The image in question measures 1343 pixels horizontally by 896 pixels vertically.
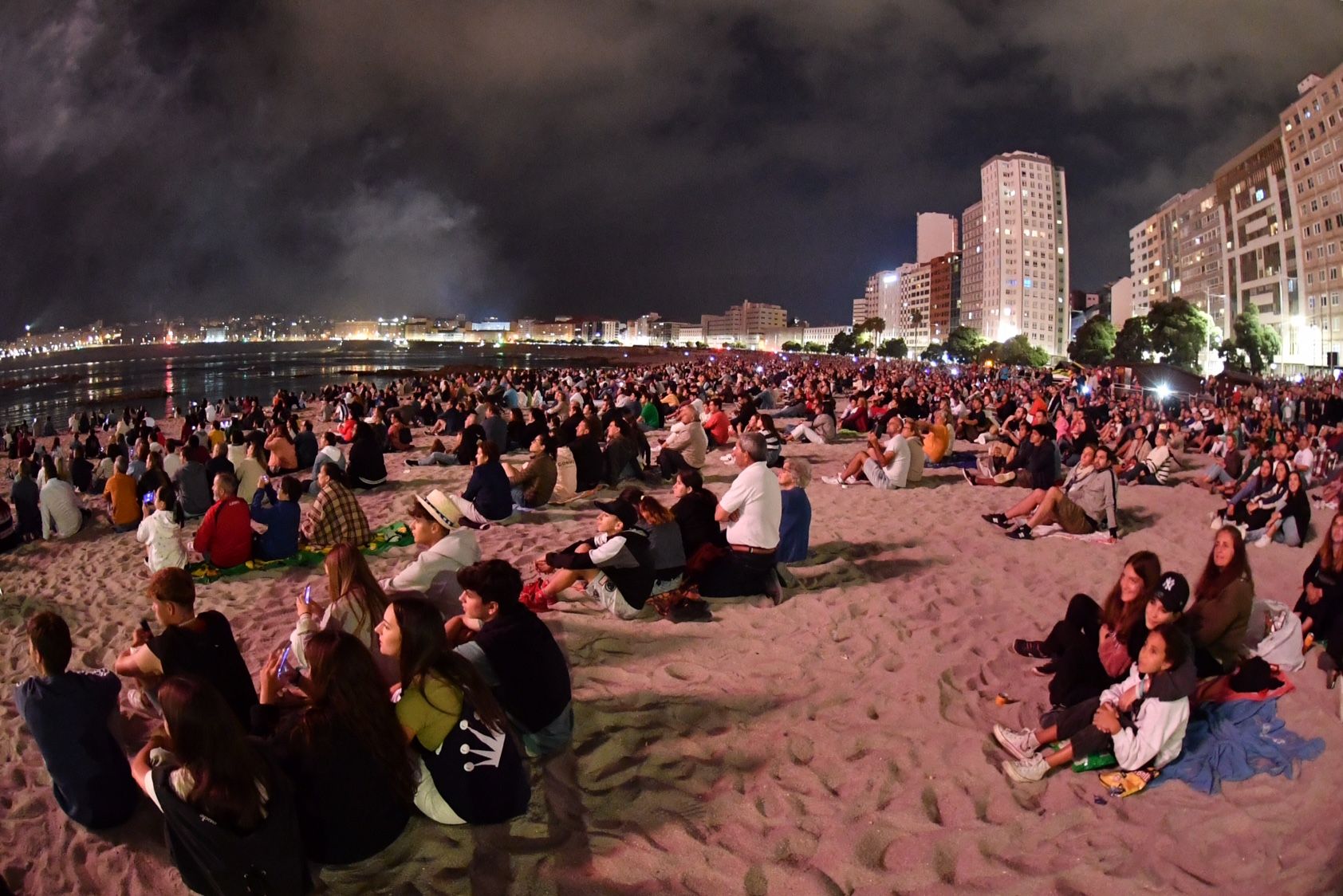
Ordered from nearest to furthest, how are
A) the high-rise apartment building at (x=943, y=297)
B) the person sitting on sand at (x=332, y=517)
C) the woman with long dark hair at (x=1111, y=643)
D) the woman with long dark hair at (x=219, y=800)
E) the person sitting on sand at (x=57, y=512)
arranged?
1. the woman with long dark hair at (x=219, y=800)
2. the woman with long dark hair at (x=1111, y=643)
3. the person sitting on sand at (x=332, y=517)
4. the person sitting on sand at (x=57, y=512)
5. the high-rise apartment building at (x=943, y=297)

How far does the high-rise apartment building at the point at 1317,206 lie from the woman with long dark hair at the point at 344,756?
187ft

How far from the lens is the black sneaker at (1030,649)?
4.83 m

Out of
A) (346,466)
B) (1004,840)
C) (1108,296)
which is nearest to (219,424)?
(346,466)

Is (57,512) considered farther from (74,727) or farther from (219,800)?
(219,800)

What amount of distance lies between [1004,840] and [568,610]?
328 cm

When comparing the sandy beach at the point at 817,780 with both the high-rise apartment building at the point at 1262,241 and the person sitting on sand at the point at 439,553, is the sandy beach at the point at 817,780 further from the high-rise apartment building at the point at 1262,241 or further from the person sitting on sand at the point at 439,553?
the high-rise apartment building at the point at 1262,241

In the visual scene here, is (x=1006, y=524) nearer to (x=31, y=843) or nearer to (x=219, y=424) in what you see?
(x=31, y=843)

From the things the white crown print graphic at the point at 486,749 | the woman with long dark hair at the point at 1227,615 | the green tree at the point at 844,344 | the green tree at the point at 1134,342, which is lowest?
the white crown print graphic at the point at 486,749

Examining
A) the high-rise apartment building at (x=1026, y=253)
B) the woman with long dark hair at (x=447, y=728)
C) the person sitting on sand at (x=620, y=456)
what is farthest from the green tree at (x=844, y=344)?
the woman with long dark hair at (x=447, y=728)

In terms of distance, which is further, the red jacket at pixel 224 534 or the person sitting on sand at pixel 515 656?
the red jacket at pixel 224 534

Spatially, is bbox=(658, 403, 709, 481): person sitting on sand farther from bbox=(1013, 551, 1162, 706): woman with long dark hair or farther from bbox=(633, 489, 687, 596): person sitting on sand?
bbox=(1013, 551, 1162, 706): woman with long dark hair

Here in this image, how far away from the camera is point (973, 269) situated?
104062 mm

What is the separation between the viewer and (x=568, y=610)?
557cm

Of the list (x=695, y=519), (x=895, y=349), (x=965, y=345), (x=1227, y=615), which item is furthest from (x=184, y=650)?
(x=895, y=349)
